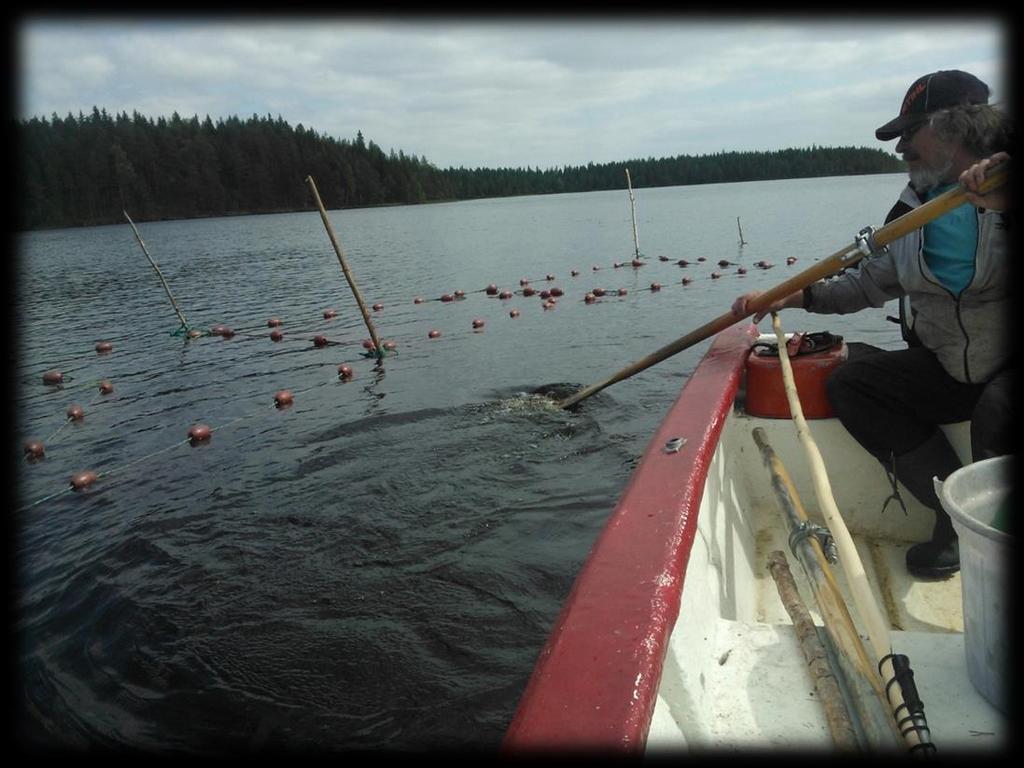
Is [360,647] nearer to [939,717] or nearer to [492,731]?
[492,731]

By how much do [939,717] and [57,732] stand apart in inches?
197

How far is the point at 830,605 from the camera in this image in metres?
2.40

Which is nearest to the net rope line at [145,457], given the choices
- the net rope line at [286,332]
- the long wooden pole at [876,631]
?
the net rope line at [286,332]

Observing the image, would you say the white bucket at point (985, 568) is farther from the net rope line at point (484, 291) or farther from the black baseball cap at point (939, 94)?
the net rope line at point (484, 291)

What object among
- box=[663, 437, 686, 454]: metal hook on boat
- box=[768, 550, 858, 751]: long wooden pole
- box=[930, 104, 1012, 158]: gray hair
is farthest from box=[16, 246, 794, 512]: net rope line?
box=[930, 104, 1012, 158]: gray hair

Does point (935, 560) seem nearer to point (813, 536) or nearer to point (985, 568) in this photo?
point (813, 536)

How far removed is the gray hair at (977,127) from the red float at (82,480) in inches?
372

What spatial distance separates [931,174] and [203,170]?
114385 mm

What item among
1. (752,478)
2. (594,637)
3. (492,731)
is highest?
(594,637)

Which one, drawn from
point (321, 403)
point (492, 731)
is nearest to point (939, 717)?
Answer: point (492, 731)

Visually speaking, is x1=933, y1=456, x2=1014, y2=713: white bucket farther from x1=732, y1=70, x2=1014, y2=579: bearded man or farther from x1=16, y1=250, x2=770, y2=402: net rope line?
x1=16, y1=250, x2=770, y2=402: net rope line

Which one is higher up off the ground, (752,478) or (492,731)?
(752,478)

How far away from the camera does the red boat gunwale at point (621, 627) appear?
155 cm

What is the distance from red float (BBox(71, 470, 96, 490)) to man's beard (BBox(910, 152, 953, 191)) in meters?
9.28
